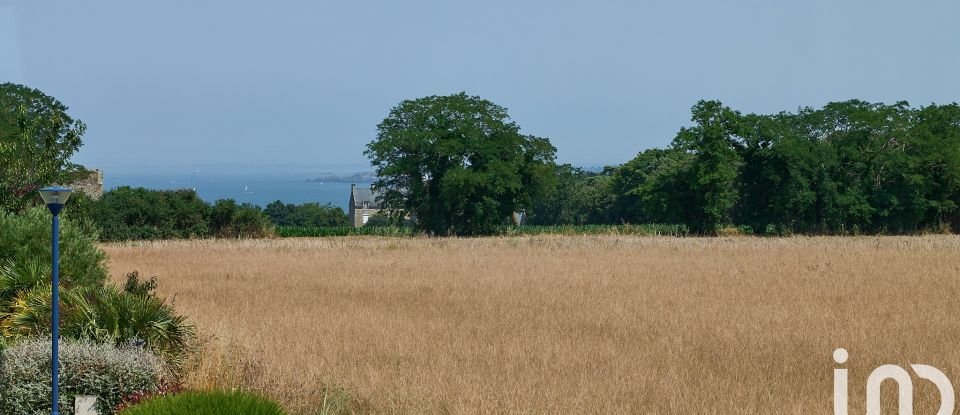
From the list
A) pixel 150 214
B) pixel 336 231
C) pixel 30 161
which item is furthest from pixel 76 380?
pixel 336 231

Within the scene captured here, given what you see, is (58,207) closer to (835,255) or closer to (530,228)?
(835,255)

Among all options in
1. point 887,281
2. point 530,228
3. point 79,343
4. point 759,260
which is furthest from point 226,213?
point 79,343

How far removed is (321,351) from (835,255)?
25.2 metres

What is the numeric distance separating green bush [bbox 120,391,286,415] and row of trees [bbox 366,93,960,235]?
53.5 m

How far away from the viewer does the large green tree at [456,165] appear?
65.4 metres

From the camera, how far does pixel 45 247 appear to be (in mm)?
17812

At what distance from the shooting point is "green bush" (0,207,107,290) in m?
17.2

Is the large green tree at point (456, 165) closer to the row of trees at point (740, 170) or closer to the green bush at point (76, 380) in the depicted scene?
the row of trees at point (740, 170)

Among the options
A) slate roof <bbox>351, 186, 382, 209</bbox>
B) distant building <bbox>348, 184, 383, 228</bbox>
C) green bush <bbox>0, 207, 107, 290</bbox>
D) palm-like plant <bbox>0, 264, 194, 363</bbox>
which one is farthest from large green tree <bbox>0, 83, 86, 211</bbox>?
slate roof <bbox>351, 186, 382, 209</bbox>

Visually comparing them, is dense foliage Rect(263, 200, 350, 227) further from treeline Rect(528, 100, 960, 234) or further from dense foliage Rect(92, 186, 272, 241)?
treeline Rect(528, 100, 960, 234)

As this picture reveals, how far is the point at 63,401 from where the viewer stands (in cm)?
1063

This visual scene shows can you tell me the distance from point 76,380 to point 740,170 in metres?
58.0

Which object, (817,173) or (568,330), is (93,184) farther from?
(568,330)

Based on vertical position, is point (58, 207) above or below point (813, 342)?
above
